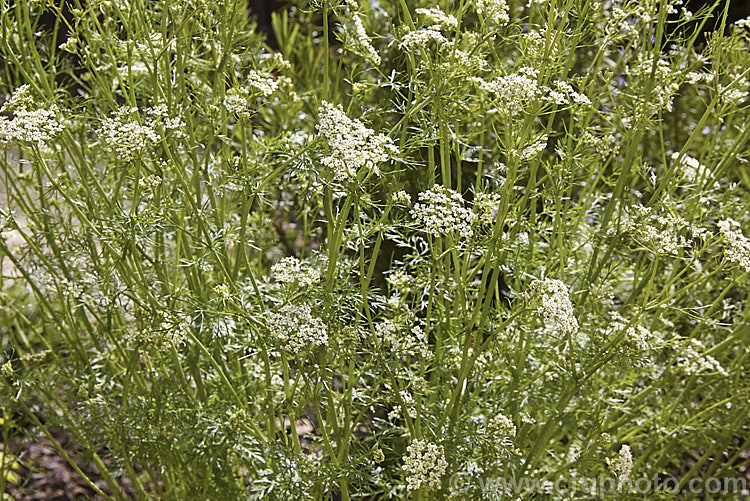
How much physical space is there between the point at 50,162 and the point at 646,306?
2002 millimetres

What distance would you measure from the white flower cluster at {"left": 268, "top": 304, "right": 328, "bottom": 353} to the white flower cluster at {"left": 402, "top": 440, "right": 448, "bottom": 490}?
11.9 inches

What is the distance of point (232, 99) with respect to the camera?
1.53 metres

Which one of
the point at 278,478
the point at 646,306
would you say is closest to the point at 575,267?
the point at 646,306

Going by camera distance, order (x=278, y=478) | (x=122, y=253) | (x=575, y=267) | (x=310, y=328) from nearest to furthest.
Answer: (x=310, y=328) → (x=122, y=253) → (x=278, y=478) → (x=575, y=267)

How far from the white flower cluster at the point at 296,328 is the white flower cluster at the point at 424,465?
1.00 feet

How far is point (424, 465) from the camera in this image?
1.58 metres

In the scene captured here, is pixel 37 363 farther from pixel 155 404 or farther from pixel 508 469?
pixel 508 469

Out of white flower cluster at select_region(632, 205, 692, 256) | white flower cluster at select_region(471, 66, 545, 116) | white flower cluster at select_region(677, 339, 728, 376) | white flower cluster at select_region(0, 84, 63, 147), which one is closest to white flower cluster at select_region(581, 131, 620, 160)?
white flower cluster at select_region(632, 205, 692, 256)

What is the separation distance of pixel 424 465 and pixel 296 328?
0.40 metres

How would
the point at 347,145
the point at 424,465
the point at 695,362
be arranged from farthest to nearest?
the point at 695,362 < the point at 424,465 < the point at 347,145

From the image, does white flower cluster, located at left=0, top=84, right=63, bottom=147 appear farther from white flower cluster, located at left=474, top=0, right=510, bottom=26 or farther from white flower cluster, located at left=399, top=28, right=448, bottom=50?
white flower cluster, located at left=474, top=0, right=510, bottom=26

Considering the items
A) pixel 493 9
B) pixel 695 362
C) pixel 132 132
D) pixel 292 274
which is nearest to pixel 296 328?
pixel 292 274

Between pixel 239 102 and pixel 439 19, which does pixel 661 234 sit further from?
pixel 239 102

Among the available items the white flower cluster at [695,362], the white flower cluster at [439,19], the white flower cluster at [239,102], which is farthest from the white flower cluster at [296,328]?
the white flower cluster at [695,362]
